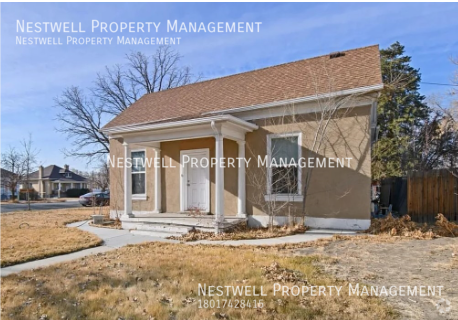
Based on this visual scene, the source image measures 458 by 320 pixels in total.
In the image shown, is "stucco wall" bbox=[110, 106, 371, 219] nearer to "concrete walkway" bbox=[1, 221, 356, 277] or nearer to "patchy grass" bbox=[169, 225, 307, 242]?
"patchy grass" bbox=[169, 225, 307, 242]

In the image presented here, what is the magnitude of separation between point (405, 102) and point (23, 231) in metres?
22.6

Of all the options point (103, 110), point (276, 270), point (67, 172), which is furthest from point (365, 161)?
point (67, 172)

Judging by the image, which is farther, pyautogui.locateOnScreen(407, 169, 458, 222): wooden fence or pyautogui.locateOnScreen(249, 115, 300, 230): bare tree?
pyautogui.locateOnScreen(407, 169, 458, 222): wooden fence

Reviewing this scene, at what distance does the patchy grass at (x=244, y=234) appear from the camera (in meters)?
7.88

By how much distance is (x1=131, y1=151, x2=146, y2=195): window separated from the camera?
39.8ft

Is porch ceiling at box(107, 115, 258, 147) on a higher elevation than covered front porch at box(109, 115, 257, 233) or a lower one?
higher

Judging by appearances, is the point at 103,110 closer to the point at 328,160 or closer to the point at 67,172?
the point at 328,160

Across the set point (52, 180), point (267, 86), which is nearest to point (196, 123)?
point (267, 86)

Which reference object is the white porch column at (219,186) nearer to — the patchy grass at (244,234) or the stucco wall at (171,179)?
the patchy grass at (244,234)

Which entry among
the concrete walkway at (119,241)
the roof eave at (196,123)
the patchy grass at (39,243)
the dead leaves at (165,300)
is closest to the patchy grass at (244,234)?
the concrete walkway at (119,241)

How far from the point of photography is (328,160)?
853 cm

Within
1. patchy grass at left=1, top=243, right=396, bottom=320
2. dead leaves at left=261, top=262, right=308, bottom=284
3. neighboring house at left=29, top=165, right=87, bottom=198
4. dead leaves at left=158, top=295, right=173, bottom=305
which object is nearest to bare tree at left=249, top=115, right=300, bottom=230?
patchy grass at left=1, top=243, right=396, bottom=320

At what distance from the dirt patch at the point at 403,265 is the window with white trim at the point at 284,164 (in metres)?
2.51

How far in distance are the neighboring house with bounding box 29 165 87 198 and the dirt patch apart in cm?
5058
